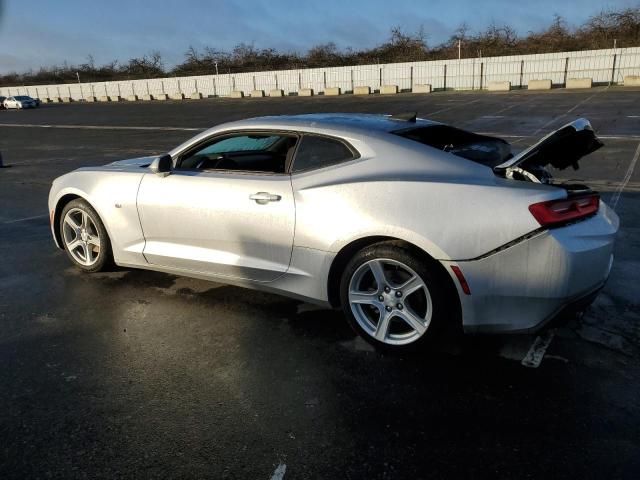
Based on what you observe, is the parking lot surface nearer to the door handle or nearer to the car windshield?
the door handle

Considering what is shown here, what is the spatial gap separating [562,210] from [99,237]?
3784mm

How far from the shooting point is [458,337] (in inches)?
139

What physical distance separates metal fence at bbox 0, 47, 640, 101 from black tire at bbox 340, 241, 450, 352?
36.6 metres

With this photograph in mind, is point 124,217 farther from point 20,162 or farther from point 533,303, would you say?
point 20,162

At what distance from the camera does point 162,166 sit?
13.6 ft

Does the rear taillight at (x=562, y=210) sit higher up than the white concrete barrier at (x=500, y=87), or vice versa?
the white concrete barrier at (x=500, y=87)

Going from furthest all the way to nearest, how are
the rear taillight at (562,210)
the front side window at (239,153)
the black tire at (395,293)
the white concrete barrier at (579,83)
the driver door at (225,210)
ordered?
the white concrete barrier at (579,83) < the front side window at (239,153) < the driver door at (225,210) < the black tire at (395,293) < the rear taillight at (562,210)

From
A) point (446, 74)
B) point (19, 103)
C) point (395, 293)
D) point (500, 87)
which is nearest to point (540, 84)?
point (500, 87)

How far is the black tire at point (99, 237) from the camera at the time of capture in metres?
4.69

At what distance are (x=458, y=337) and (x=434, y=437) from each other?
1083mm

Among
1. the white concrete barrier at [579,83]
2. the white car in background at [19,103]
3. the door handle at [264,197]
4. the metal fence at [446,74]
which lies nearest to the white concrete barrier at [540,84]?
the white concrete barrier at [579,83]

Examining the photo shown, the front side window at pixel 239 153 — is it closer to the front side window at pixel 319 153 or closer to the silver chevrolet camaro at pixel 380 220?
the silver chevrolet camaro at pixel 380 220

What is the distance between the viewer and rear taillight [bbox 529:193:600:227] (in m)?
2.84

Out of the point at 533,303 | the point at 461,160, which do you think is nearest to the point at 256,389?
the point at 533,303
